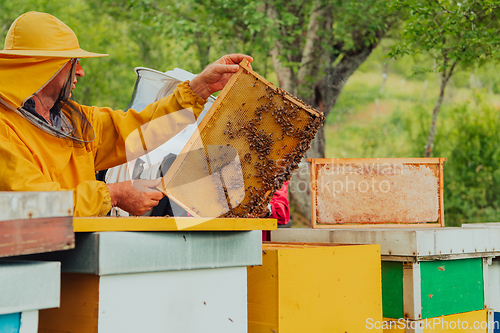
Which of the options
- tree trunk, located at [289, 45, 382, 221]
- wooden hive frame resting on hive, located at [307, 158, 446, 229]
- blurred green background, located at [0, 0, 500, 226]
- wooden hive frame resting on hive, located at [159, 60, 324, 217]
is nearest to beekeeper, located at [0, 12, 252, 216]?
wooden hive frame resting on hive, located at [159, 60, 324, 217]

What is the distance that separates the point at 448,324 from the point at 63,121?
2305mm

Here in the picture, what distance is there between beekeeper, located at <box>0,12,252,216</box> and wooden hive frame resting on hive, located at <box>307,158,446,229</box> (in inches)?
52.7

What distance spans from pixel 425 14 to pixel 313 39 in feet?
9.50

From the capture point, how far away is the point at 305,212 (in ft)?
28.2

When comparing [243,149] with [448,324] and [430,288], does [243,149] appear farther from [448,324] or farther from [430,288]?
[448,324]

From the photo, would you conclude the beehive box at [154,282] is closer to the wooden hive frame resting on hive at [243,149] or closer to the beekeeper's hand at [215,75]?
the wooden hive frame resting on hive at [243,149]

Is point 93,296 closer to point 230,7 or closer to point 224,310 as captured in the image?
point 224,310

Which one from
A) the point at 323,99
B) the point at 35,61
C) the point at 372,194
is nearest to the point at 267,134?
the point at 35,61

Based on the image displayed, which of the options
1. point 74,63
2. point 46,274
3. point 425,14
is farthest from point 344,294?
point 425,14

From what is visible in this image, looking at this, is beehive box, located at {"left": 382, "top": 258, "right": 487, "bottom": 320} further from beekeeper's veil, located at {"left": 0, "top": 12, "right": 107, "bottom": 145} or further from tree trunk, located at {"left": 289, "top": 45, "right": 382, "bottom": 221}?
tree trunk, located at {"left": 289, "top": 45, "right": 382, "bottom": 221}

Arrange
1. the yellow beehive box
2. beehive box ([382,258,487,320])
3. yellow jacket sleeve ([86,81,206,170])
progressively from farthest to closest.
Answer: beehive box ([382,258,487,320])
yellow jacket sleeve ([86,81,206,170])
the yellow beehive box

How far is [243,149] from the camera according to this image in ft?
6.65

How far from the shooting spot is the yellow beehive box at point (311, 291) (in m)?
1.90

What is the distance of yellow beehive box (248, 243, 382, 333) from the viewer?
6.22 ft
